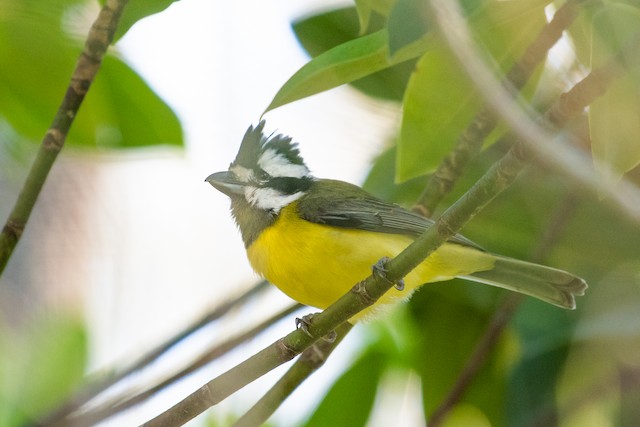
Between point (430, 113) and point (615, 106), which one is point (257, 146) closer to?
point (430, 113)

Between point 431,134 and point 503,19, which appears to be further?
point 431,134

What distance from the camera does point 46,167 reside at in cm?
177

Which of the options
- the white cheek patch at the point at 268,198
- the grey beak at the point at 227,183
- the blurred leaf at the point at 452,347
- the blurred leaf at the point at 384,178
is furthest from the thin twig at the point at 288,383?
the grey beak at the point at 227,183

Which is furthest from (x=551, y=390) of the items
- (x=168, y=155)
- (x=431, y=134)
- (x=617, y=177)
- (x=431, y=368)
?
(x=168, y=155)

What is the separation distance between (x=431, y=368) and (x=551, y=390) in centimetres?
36

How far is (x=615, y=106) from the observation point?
1522 mm

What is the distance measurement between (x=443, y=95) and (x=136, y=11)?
677 mm

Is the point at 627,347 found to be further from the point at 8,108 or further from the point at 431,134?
the point at 8,108

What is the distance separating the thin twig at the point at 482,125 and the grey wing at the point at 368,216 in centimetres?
5

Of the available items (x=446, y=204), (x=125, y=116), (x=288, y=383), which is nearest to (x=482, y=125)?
(x=446, y=204)

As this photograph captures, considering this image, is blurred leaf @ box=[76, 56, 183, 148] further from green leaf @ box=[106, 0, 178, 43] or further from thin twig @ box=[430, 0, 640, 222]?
thin twig @ box=[430, 0, 640, 222]

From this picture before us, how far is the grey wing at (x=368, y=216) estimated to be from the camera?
7.89 ft

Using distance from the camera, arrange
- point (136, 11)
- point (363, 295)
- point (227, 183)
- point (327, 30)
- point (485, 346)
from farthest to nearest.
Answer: point (227, 183) → point (327, 30) → point (485, 346) → point (136, 11) → point (363, 295)

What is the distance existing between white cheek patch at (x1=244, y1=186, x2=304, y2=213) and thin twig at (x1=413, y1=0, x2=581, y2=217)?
476 mm
